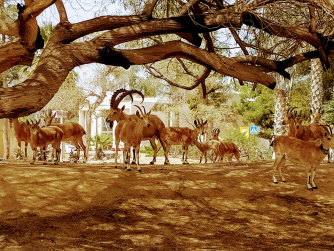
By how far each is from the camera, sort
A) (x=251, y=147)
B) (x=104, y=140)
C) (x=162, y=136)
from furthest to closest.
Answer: (x=104, y=140) < (x=251, y=147) < (x=162, y=136)

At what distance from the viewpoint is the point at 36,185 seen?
8.66 metres

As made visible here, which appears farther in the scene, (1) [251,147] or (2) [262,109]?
(2) [262,109]

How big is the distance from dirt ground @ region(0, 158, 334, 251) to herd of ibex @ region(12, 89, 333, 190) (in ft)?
2.38

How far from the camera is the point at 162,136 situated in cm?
1309

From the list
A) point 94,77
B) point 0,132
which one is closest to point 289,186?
point 94,77

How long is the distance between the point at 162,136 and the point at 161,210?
4.93 m

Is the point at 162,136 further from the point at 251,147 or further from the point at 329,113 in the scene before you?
the point at 329,113

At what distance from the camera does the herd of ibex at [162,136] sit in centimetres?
941

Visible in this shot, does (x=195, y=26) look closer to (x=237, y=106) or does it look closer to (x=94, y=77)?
(x=94, y=77)

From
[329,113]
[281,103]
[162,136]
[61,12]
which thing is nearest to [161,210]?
[61,12]

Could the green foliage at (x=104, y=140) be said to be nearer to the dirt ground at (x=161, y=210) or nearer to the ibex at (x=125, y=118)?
the ibex at (x=125, y=118)

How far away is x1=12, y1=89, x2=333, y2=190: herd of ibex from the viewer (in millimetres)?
9406

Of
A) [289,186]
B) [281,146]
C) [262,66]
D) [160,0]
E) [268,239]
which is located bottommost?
[268,239]

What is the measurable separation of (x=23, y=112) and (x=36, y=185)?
103 inches
